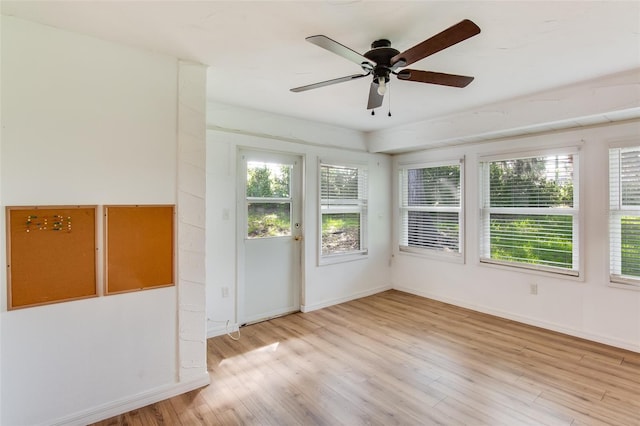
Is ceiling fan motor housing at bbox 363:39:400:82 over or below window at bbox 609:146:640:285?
over

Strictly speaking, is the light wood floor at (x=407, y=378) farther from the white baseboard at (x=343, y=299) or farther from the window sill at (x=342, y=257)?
the window sill at (x=342, y=257)

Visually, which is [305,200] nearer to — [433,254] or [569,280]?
[433,254]

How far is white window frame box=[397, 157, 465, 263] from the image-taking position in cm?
433

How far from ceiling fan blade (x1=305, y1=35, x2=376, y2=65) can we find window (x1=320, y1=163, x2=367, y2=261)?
2.48 m

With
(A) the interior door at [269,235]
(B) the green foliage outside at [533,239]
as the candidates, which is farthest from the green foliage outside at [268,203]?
(B) the green foliage outside at [533,239]

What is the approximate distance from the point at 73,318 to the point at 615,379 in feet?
13.2

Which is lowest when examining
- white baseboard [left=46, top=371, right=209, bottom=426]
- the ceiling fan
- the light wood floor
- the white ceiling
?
the light wood floor

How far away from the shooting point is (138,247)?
7.44 ft

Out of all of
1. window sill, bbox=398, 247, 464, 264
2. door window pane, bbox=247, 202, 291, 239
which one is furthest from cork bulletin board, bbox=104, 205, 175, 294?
window sill, bbox=398, 247, 464, 264

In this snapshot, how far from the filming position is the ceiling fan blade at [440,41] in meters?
1.52

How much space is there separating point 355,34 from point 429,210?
128 inches

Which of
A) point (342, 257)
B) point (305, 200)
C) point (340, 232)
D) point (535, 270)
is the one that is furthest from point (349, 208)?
point (535, 270)

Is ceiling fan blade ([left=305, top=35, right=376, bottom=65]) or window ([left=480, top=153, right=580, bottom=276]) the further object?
window ([left=480, top=153, right=580, bottom=276])

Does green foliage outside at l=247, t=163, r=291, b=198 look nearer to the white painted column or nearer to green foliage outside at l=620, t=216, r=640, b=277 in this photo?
the white painted column
